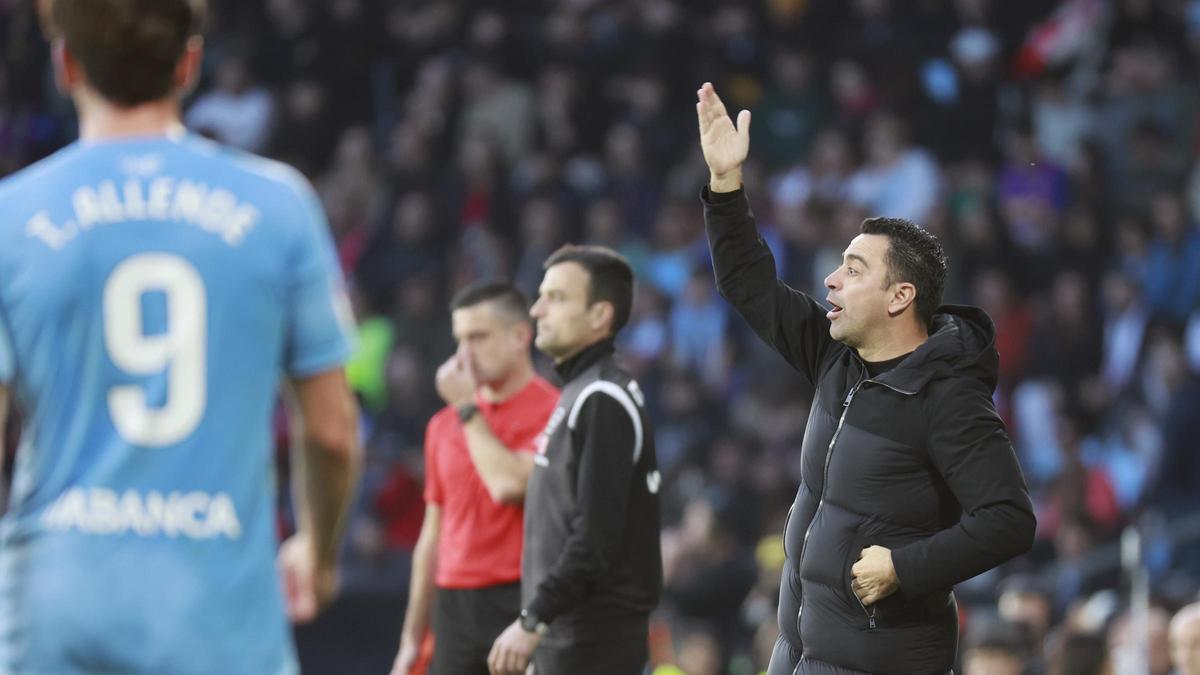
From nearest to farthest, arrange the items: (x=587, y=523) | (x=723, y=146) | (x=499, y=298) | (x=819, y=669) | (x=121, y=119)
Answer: (x=121, y=119), (x=819, y=669), (x=723, y=146), (x=587, y=523), (x=499, y=298)

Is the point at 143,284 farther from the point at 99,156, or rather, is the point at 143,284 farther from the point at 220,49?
the point at 220,49

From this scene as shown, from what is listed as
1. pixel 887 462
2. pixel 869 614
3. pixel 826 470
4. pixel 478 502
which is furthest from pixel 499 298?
pixel 869 614

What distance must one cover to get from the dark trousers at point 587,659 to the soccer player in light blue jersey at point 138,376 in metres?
2.82

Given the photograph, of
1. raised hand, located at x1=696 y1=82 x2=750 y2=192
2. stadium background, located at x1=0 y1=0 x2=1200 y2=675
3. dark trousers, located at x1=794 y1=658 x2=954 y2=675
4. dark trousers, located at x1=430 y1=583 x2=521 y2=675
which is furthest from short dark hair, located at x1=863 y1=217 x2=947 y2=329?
stadium background, located at x1=0 y1=0 x2=1200 y2=675

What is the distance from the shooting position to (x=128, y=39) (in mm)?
2916

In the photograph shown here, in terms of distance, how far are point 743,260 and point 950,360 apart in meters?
0.75

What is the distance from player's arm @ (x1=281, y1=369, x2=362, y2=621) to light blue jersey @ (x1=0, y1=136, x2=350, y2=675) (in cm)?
11

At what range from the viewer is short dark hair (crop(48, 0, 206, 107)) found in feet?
9.50

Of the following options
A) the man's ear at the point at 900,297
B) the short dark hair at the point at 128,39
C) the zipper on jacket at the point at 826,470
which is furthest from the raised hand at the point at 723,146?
the short dark hair at the point at 128,39

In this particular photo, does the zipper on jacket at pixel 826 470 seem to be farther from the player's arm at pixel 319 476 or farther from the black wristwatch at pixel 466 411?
the player's arm at pixel 319 476

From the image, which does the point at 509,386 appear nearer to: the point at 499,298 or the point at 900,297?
the point at 499,298

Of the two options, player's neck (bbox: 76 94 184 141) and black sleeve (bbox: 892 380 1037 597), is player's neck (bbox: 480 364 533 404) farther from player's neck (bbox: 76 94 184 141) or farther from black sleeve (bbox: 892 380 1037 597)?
player's neck (bbox: 76 94 184 141)

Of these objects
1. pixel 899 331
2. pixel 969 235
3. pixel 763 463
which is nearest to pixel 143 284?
pixel 899 331

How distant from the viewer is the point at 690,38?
16.0 meters
